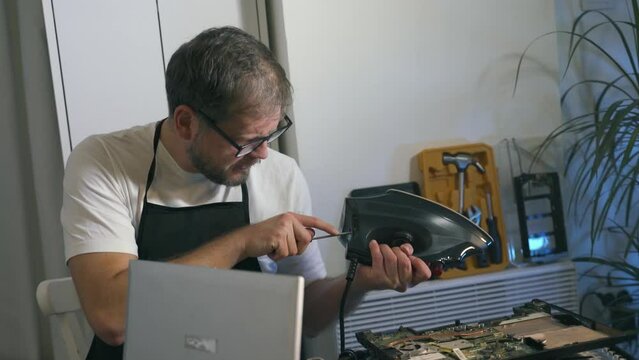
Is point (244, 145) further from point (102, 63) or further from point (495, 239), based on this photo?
point (495, 239)

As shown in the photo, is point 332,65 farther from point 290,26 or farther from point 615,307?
point 615,307

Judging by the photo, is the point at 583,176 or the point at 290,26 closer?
the point at 290,26

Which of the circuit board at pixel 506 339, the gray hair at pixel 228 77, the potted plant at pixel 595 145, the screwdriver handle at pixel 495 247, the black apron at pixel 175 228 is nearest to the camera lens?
the circuit board at pixel 506 339

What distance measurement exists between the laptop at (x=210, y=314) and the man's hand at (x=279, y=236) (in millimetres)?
373

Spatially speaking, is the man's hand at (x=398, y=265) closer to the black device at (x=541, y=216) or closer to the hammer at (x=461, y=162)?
the hammer at (x=461, y=162)

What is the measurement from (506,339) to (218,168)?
65 cm

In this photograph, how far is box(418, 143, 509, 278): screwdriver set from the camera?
2098mm

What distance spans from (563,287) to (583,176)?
1.32 ft

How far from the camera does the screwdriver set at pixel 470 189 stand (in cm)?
210

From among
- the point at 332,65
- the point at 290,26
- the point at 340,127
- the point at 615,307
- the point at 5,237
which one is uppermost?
the point at 290,26

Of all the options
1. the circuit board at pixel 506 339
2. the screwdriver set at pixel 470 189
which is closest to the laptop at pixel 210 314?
the circuit board at pixel 506 339

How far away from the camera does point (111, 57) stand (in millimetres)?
2033

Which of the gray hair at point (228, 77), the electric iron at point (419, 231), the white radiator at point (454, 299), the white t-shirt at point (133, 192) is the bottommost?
the white radiator at point (454, 299)

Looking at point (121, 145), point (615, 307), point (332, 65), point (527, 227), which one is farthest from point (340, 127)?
point (615, 307)
